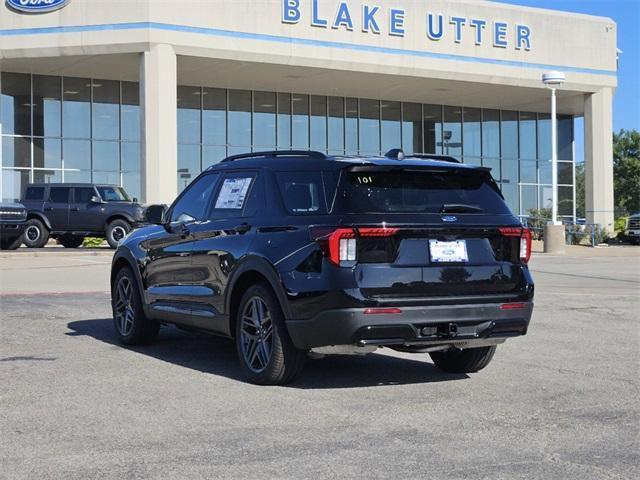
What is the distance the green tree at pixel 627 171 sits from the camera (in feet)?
265

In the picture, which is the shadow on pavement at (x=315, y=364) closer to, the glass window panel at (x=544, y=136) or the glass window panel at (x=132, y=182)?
the glass window panel at (x=132, y=182)

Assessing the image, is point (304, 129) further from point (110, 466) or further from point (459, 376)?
point (110, 466)

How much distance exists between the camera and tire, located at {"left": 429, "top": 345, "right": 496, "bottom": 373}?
770 centimetres

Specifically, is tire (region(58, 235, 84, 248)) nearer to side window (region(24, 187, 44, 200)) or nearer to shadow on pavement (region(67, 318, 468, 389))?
side window (region(24, 187, 44, 200))

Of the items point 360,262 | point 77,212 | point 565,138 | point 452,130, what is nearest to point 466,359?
point 360,262

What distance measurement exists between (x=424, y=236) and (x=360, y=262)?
0.54 m

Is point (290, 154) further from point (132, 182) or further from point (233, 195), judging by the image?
point (132, 182)

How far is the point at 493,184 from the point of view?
24.5ft

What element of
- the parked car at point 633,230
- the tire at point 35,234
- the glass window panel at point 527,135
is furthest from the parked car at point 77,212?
the glass window panel at point 527,135

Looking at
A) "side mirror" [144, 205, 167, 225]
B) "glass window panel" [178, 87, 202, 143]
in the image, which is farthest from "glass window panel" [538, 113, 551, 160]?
"side mirror" [144, 205, 167, 225]

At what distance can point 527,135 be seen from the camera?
4581cm

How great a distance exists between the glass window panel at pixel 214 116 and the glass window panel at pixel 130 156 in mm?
2900

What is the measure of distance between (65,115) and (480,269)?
1237 inches

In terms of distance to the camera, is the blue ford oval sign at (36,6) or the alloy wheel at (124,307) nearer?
the alloy wheel at (124,307)
